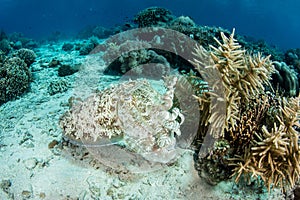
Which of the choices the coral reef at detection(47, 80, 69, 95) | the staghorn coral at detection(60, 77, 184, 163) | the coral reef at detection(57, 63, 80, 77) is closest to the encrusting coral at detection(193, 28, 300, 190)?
the staghorn coral at detection(60, 77, 184, 163)

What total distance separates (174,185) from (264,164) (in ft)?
4.23

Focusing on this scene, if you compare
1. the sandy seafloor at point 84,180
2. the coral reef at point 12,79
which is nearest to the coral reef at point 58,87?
the coral reef at point 12,79

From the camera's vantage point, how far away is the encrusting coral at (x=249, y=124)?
2.83 meters

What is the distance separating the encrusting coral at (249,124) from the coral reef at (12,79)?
5.07 meters

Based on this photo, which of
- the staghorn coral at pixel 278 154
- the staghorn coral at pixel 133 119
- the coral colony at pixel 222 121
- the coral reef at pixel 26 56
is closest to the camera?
the staghorn coral at pixel 278 154

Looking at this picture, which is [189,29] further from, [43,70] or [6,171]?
[6,171]

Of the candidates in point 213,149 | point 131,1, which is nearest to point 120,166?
point 213,149

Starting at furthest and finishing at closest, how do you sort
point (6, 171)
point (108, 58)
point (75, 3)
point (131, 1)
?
point (75, 3) → point (131, 1) → point (108, 58) → point (6, 171)

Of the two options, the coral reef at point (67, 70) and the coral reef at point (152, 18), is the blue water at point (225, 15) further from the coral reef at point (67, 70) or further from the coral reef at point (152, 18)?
the coral reef at point (67, 70)

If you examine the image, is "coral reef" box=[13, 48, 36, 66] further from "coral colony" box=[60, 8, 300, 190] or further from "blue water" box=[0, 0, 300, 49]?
"blue water" box=[0, 0, 300, 49]

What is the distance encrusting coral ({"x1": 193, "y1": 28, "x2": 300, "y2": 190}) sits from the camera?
2.83 metres

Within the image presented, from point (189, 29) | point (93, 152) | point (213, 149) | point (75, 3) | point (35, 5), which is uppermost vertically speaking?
point (75, 3)

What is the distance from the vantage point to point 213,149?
3297 millimetres

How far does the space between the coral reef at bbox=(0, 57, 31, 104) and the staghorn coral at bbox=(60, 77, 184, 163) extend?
350 centimetres
